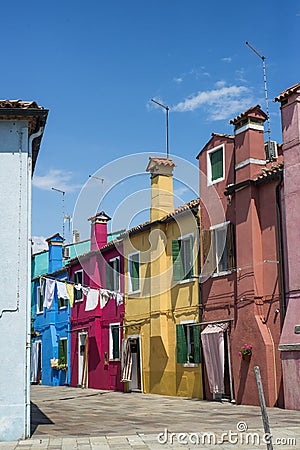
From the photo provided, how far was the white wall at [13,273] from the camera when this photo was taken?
1138 cm

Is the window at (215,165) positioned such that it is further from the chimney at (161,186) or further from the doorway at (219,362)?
the doorway at (219,362)

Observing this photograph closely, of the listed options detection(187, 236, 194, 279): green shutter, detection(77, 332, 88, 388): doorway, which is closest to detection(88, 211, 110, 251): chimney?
detection(77, 332, 88, 388): doorway

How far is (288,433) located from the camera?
38.8 ft

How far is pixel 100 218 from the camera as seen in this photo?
30281 mm

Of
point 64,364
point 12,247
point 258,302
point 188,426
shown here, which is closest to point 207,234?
point 258,302

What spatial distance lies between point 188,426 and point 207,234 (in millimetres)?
8910

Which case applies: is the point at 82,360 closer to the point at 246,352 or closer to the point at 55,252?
the point at 55,252

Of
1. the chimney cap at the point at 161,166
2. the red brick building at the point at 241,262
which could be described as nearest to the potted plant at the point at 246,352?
the red brick building at the point at 241,262

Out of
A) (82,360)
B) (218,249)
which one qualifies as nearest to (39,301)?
(82,360)

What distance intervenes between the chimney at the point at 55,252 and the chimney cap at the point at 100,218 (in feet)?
19.9

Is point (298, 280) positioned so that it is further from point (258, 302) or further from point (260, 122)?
point (260, 122)

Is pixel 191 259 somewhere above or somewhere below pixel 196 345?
above

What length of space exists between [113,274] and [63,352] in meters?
7.66

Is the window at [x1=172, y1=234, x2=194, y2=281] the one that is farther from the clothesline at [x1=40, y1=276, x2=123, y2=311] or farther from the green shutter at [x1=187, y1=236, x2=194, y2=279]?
the clothesline at [x1=40, y1=276, x2=123, y2=311]
